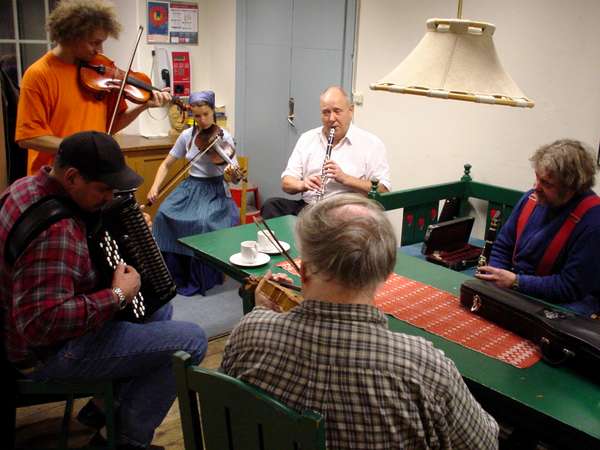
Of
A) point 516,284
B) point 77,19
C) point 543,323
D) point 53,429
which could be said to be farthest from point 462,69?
point 53,429

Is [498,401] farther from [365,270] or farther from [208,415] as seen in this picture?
[208,415]

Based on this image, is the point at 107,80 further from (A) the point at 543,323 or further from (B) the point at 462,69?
(A) the point at 543,323

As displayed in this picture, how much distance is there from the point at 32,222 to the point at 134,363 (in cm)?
58

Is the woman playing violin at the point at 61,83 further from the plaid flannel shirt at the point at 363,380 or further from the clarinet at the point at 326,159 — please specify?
Result: the plaid flannel shirt at the point at 363,380

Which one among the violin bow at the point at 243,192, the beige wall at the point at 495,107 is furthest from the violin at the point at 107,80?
the beige wall at the point at 495,107

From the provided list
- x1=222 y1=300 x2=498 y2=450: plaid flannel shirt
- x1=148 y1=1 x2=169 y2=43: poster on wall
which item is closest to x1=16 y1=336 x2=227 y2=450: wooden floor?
x1=222 y1=300 x2=498 y2=450: plaid flannel shirt

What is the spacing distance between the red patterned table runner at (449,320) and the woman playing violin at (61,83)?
1.28 metres

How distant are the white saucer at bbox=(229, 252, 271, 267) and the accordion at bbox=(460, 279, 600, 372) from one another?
0.72 m

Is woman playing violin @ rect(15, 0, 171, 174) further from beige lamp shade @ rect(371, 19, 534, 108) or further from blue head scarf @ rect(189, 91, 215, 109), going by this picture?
beige lamp shade @ rect(371, 19, 534, 108)

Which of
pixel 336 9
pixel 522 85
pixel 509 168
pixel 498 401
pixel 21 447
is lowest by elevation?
pixel 21 447

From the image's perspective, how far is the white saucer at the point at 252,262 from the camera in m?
2.20

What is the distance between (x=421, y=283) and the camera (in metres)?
2.13

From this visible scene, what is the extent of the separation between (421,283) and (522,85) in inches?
67.8

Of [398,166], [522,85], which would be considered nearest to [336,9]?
[398,166]
